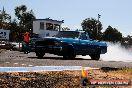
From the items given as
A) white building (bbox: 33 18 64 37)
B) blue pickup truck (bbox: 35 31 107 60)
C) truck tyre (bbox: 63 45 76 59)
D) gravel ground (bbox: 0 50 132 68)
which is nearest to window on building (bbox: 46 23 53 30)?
white building (bbox: 33 18 64 37)

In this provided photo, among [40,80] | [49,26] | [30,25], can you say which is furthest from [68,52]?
[30,25]

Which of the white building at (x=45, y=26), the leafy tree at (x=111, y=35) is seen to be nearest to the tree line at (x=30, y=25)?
the leafy tree at (x=111, y=35)

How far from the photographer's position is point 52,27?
177 feet

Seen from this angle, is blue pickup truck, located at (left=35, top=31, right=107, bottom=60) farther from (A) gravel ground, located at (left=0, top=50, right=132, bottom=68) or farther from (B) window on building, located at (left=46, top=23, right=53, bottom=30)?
(B) window on building, located at (left=46, top=23, right=53, bottom=30)

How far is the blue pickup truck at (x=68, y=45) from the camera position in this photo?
1973cm

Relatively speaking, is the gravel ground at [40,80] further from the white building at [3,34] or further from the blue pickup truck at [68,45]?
the white building at [3,34]

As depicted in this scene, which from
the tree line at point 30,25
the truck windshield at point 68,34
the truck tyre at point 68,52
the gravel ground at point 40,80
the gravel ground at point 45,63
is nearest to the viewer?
the gravel ground at point 40,80

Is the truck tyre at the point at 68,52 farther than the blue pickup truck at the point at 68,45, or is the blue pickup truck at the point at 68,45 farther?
the truck tyre at the point at 68,52

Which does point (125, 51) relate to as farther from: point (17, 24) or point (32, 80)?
point (17, 24)

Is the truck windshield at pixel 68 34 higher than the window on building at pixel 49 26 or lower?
lower

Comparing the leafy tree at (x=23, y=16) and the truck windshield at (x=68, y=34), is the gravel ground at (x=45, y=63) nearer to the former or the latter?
the truck windshield at (x=68, y=34)

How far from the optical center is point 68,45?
20.2 m

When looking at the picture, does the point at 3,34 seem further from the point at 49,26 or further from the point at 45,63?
the point at 45,63

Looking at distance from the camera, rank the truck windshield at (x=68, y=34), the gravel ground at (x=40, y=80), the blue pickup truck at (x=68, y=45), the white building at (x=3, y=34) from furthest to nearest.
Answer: the white building at (x=3, y=34)
the truck windshield at (x=68, y=34)
the blue pickup truck at (x=68, y=45)
the gravel ground at (x=40, y=80)
